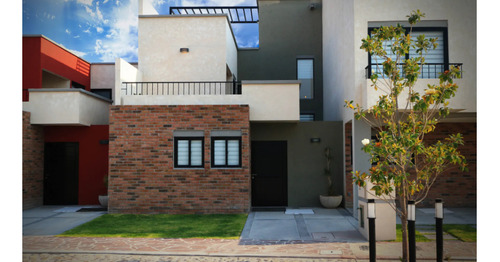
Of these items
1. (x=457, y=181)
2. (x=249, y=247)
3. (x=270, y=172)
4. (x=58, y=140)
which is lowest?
(x=249, y=247)

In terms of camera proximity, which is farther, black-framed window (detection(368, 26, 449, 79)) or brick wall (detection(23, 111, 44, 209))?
brick wall (detection(23, 111, 44, 209))

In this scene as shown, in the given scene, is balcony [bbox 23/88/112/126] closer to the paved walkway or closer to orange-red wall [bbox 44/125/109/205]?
orange-red wall [bbox 44/125/109/205]

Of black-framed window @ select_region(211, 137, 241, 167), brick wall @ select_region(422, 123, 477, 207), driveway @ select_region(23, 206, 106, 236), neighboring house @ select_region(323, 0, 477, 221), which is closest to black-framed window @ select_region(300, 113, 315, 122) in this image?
neighboring house @ select_region(323, 0, 477, 221)

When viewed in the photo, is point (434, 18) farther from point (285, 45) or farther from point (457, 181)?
point (285, 45)

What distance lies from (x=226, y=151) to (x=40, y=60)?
7733 millimetres

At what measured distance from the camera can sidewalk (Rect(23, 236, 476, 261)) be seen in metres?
6.61

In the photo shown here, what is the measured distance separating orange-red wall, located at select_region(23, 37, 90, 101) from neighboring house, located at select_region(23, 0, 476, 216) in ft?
0.41

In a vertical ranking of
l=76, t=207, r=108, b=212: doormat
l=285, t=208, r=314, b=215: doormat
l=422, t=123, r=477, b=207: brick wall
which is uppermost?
l=422, t=123, r=477, b=207: brick wall

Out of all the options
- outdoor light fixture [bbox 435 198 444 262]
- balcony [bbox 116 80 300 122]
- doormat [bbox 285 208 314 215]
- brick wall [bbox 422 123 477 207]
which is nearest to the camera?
outdoor light fixture [bbox 435 198 444 262]

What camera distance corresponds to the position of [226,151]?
36.7 ft

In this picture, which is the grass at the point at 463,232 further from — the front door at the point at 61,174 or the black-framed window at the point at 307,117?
the front door at the point at 61,174

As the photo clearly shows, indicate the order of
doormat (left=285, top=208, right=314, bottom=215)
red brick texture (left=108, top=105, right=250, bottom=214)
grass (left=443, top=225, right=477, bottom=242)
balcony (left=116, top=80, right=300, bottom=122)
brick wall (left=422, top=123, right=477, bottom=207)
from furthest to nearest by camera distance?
1. brick wall (left=422, top=123, right=477, bottom=207)
2. balcony (left=116, top=80, right=300, bottom=122)
3. doormat (left=285, top=208, right=314, bottom=215)
4. red brick texture (left=108, top=105, right=250, bottom=214)
5. grass (left=443, top=225, right=477, bottom=242)

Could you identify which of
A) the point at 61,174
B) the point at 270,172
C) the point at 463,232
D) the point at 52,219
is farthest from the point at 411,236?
the point at 61,174

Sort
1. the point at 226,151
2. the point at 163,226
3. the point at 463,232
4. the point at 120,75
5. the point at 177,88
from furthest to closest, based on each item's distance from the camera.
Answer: the point at 177,88 < the point at 120,75 < the point at 226,151 < the point at 163,226 < the point at 463,232
